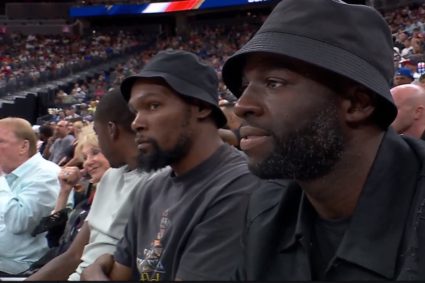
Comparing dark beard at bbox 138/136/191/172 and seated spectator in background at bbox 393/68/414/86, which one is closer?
dark beard at bbox 138/136/191/172

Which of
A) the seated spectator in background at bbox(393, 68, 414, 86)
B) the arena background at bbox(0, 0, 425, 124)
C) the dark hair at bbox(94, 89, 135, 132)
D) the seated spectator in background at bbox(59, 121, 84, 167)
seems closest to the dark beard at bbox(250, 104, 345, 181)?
the dark hair at bbox(94, 89, 135, 132)

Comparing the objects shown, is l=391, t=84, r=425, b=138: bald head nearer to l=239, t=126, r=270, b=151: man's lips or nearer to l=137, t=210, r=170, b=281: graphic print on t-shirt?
l=137, t=210, r=170, b=281: graphic print on t-shirt

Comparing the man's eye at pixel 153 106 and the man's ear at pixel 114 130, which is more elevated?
the man's eye at pixel 153 106

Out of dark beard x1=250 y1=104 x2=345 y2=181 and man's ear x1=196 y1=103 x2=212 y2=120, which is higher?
dark beard x1=250 y1=104 x2=345 y2=181

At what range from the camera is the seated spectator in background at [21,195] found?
10.8 feet

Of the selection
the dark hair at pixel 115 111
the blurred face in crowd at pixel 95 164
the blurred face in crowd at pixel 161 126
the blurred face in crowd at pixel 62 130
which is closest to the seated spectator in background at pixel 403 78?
the blurred face in crowd at pixel 95 164

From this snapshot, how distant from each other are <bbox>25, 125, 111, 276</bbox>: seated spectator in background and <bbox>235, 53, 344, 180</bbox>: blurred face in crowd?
1685 mm

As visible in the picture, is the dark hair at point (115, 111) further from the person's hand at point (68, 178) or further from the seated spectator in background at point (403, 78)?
the seated spectator in background at point (403, 78)

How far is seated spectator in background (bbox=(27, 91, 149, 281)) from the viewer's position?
216 cm

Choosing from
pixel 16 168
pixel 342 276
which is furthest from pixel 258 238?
pixel 16 168

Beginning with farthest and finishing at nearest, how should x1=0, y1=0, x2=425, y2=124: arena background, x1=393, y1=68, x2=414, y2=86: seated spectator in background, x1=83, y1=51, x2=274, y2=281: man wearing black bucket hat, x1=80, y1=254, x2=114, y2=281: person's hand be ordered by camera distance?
x1=0, y1=0, x2=425, y2=124: arena background < x1=393, y1=68, x2=414, y2=86: seated spectator in background < x1=80, y1=254, x2=114, y2=281: person's hand < x1=83, y1=51, x2=274, y2=281: man wearing black bucket hat

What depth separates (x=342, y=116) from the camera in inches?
49.2

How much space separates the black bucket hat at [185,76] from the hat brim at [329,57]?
0.62 metres

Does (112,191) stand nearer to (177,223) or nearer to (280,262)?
(177,223)
